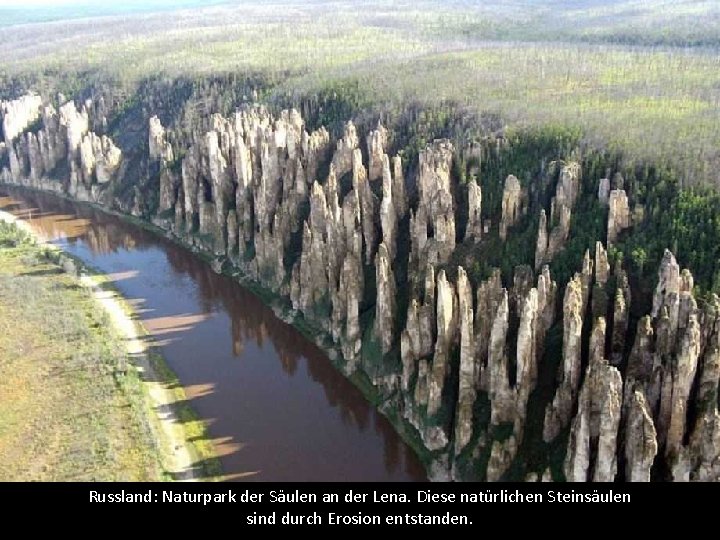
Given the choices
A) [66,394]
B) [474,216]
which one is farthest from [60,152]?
[474,216]

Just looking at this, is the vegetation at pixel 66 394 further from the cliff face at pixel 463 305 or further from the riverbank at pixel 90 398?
the cliff face at pixel 463 305

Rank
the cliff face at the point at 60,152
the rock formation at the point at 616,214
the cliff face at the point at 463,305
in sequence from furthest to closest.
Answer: the cliff face at the point at 60,152, the rock formation at the point at 616,214, the cliff face at the point at 463,305

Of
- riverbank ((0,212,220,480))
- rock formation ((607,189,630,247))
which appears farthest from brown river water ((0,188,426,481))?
rock formation ((607,189,630,247))

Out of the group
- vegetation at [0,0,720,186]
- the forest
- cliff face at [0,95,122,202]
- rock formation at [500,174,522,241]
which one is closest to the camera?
the forest

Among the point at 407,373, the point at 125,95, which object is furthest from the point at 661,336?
the point at 125,95

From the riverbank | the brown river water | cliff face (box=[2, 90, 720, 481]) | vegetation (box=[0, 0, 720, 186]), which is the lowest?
the brown river water

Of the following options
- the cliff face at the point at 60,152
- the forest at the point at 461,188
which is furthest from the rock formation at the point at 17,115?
the forest at the point at 461,188

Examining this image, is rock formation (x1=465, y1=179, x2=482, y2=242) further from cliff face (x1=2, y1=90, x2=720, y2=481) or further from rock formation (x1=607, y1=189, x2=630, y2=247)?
rock formation (x1=607, y1=189, x2=630, y2=247)
